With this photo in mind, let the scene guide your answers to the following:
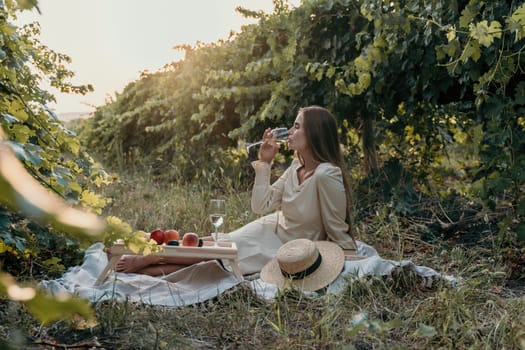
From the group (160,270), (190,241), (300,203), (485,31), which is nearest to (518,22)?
(485,31)

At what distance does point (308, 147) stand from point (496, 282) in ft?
4.58

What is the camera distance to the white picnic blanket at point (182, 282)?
3.23 meters

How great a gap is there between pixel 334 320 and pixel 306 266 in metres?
0.80

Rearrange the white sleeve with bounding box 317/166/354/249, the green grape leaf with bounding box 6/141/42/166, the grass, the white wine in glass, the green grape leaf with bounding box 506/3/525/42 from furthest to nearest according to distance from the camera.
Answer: the white wine in glass → the white sleeve with bounding box 317/166/354/249 → the green grape leaf with bounding box 506/3/525/42 → the grass → the green grape leaf with bounding box 6/141/42/166

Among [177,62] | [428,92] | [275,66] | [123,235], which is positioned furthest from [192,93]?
[123,235]

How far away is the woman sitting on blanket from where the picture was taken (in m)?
3.79

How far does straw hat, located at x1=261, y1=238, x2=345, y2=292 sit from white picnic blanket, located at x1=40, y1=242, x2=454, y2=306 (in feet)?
0.21

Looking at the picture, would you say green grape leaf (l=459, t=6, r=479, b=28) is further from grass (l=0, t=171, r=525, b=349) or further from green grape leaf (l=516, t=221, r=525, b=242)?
grass (l=0, t=171, r=525, b=349)

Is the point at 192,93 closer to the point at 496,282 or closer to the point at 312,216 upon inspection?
the point at 312,216

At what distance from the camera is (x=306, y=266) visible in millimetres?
3412

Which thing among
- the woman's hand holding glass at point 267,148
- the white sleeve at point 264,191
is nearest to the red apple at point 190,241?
the white sleeve at point 264,191

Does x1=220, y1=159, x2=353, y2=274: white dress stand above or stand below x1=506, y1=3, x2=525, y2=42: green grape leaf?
below

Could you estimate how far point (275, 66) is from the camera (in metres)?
5.79

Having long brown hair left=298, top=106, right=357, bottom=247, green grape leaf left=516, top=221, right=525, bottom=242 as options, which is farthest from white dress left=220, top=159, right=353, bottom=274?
green grape leaf left=516, top=221, right=525, bottom=242
